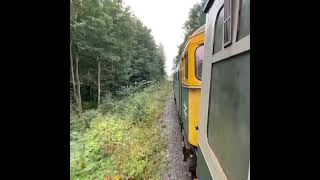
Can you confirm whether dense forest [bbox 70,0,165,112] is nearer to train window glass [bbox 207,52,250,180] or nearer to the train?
the train

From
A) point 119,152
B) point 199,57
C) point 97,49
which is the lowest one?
point 119,152

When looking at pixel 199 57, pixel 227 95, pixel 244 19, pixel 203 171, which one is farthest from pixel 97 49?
pixel 244 19

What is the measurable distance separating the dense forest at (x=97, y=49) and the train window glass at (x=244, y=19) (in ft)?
43.9

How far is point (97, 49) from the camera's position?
18.9 m

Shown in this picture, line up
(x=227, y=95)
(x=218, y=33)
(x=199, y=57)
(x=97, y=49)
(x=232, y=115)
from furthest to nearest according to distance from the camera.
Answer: (x=97, y=49), (x=199, y=57), (x=218, y=33), (x=227, y=95), (x=232, y=115)

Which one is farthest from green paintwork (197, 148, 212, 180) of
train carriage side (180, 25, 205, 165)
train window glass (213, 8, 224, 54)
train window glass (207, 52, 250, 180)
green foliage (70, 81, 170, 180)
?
green foliage (70, 81, 170, 180)

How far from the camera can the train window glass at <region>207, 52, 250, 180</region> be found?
1374mm

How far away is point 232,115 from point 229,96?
0.14 m

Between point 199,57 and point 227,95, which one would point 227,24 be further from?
point 199,57

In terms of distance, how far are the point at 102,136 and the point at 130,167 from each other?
293 centimetres
